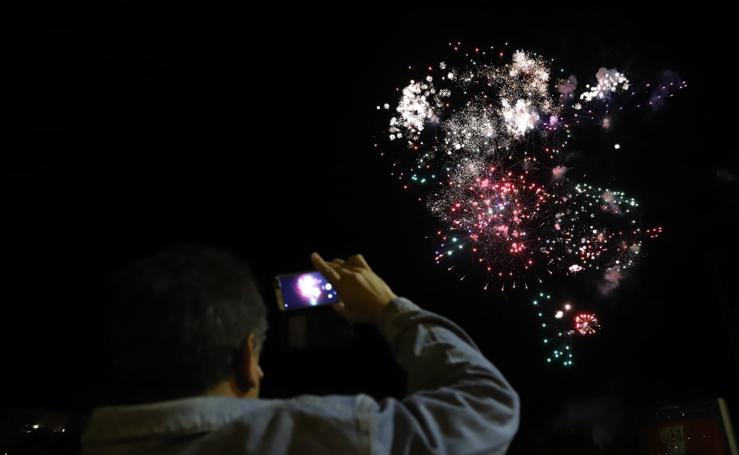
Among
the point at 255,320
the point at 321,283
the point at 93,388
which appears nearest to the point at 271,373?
the point at 93,388

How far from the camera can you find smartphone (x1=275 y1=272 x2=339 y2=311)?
6.02 ft

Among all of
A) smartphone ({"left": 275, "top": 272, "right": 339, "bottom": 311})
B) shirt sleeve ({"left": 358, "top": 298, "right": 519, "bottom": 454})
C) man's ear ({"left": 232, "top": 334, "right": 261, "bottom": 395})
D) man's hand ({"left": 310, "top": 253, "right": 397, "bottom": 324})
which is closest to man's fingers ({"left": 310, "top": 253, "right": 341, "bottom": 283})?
man's hand ({"left": 310, "top": 253, "right": 397, "bottom": 324})

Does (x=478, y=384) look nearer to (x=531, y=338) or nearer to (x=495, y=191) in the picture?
(x=495, y=191)

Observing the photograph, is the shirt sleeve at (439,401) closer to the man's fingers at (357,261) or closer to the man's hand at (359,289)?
the man's hand at (359,289)

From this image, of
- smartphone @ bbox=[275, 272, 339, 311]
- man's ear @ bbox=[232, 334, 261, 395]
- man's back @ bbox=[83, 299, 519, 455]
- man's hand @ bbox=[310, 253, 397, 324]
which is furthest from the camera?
smartphone @ bbox=[275, 272, 339, 311]

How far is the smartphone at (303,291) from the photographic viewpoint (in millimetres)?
1835

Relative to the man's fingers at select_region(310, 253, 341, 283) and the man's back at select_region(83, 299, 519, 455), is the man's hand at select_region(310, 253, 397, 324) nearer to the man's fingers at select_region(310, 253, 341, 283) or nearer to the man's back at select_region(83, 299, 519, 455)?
the man's fingers at select_region(310, 253, 341, 283)

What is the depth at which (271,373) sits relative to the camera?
8.80 meters

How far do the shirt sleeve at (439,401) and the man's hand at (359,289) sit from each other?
9cm

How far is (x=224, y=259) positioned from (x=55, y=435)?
381 cm

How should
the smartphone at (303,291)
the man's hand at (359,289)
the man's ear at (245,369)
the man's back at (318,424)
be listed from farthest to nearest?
the smartphone at (303,291)
the man's hand at (359,289)
the man's ear at (245,369)
the man's back at (318,424)

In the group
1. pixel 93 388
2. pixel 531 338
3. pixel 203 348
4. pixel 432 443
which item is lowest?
pixel 531 338

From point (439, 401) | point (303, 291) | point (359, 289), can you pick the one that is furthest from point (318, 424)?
point (303, 291)

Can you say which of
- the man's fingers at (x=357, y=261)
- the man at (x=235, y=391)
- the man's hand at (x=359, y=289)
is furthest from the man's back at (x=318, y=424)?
the man's fingers at (x=357, y=261)
